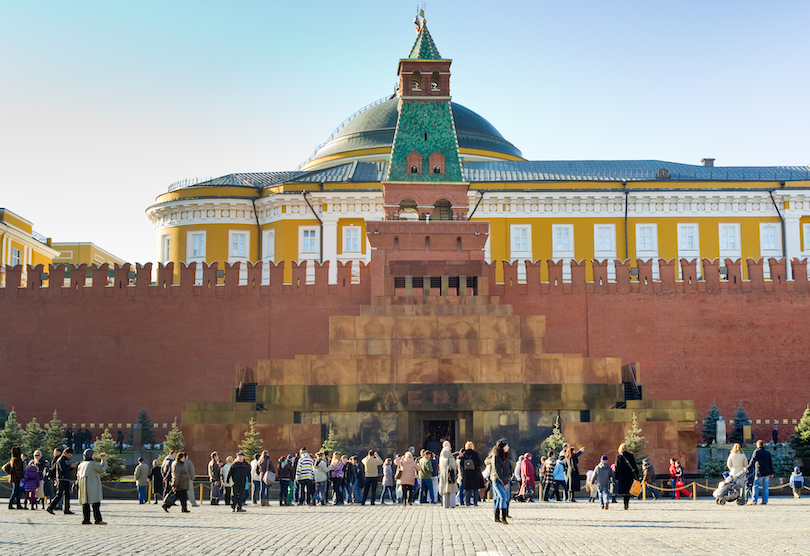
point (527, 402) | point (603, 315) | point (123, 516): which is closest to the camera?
point (123, 516)

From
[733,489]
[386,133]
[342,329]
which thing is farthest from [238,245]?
[733,489]

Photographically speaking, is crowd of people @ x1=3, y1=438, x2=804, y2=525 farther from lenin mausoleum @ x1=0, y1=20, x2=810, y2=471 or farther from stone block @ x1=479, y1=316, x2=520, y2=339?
stone block @ x1=479, y1=316, x2=520, y2=339

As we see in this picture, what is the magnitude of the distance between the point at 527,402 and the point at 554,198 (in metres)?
16.7

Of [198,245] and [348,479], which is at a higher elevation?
[198,245]

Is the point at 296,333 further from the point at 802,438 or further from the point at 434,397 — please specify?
the point at 802,438

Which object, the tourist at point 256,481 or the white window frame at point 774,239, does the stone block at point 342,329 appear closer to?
the tourist at point 256,481

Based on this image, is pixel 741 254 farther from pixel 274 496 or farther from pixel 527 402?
pixel 274 496

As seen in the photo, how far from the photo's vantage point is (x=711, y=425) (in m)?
27.5

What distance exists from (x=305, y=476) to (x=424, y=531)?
5973 mm

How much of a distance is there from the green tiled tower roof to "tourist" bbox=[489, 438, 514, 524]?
59.1 feet

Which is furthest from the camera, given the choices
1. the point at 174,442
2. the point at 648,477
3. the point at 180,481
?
the point at 174,442

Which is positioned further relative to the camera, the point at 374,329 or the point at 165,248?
the point at 165,248

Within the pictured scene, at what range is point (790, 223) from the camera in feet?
127

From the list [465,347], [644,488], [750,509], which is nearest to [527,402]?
[465,347]
